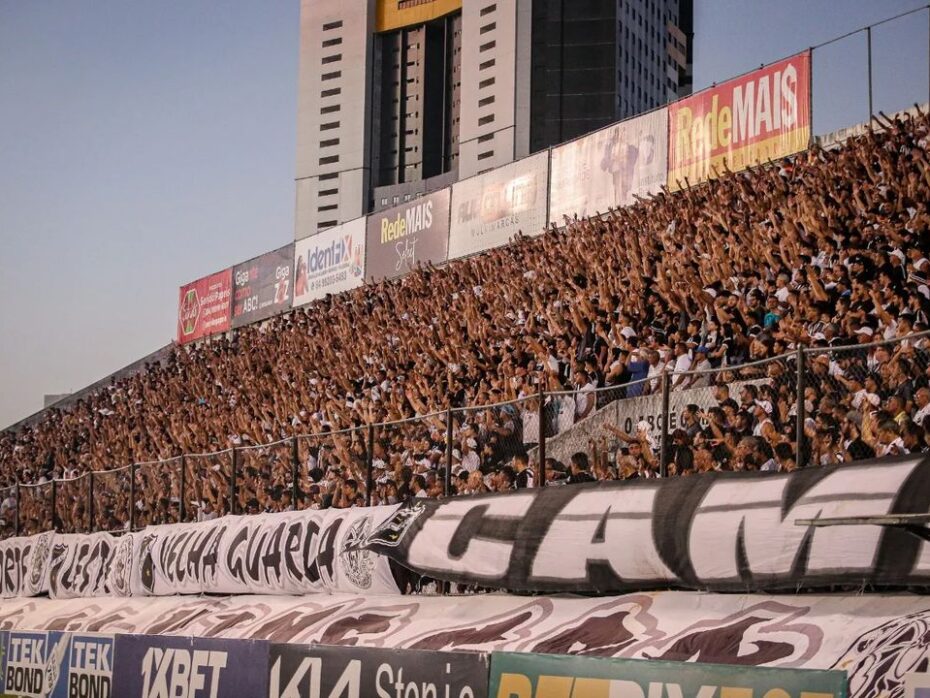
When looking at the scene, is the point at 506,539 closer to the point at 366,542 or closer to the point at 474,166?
the point at 366,542

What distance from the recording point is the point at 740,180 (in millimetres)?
18328

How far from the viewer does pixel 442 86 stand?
96125 mm

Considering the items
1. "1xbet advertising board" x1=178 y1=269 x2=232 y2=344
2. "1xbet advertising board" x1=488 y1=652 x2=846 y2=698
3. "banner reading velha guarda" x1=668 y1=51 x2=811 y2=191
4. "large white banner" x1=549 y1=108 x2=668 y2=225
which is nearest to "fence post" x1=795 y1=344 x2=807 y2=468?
"1xbet advertising board" x1=488 y1=652 x2=846 y2=698

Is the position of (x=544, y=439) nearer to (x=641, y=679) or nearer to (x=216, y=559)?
(x=641, y=679)

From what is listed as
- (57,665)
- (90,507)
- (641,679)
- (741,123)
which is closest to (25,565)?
(90,507)

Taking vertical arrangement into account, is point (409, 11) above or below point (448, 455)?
above

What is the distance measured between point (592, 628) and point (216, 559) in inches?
306

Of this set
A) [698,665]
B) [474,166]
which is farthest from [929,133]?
[474,166]

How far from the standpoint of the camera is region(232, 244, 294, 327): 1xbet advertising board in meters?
35.7

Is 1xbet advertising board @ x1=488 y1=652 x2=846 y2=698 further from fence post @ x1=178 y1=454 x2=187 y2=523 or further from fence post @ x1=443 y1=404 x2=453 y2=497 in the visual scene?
fence post @ x1=178 y1=454 x2=187 y2=523

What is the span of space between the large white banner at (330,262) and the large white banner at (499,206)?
4.27m

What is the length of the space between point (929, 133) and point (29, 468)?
82.4 ft

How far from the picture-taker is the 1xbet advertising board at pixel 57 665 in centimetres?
1658

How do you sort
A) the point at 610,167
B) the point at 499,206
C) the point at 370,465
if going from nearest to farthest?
1. the point at 370,465
2. the point at 610,167
3. the point at 499,206
